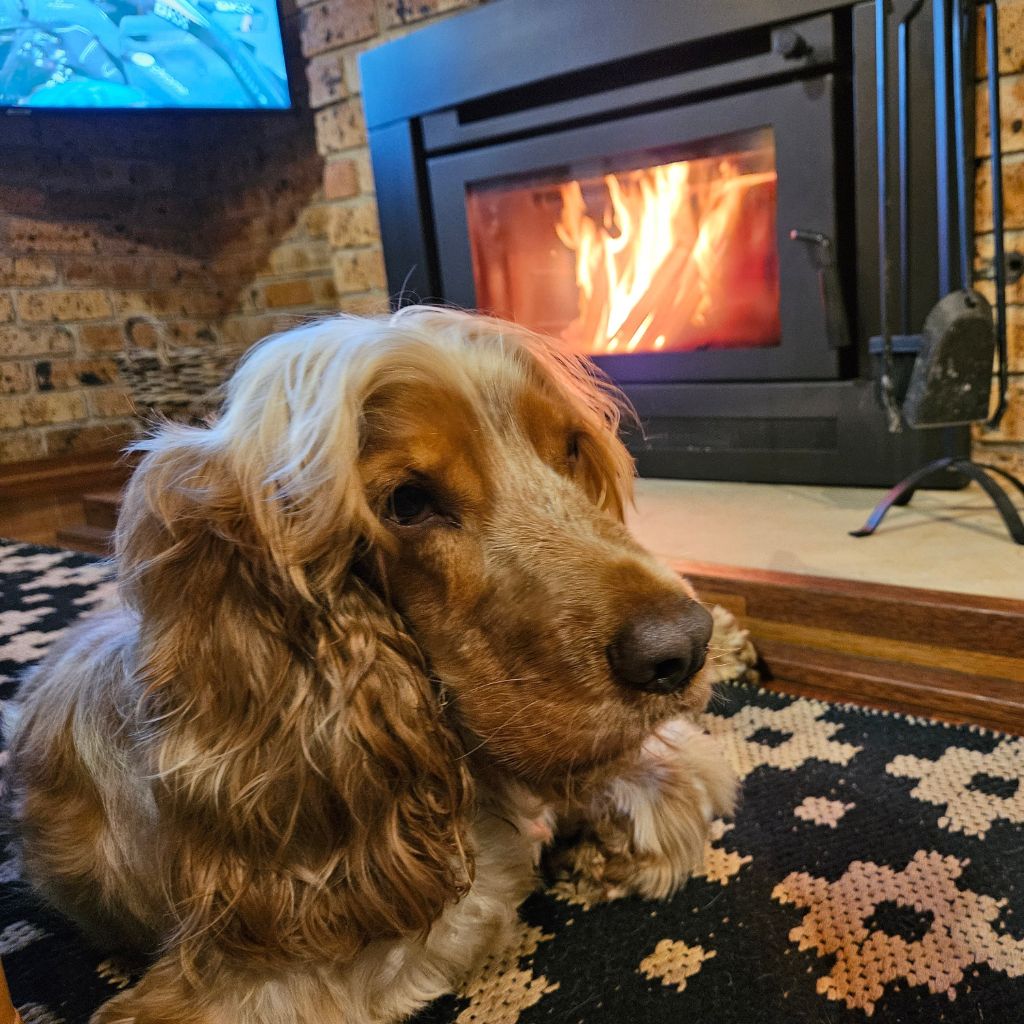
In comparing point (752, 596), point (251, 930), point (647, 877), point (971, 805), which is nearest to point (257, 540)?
point (251, 930)

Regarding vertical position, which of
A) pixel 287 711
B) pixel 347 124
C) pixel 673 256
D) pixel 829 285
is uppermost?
pixel 347 124

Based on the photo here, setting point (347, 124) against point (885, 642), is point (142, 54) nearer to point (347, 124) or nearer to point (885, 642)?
point (347, 124)

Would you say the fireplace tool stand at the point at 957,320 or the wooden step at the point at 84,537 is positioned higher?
the fireplace tool stand at the point at 957,320

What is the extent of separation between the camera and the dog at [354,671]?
30.8 inches

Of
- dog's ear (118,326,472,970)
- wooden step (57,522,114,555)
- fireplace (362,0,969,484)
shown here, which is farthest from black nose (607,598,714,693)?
wooden step (57,522,114,555)

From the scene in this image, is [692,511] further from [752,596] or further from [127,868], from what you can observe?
[127,868]

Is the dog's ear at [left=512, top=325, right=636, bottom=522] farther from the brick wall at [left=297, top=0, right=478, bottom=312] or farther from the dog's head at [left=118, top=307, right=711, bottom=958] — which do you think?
the brick wall at [left=297, top=0, right=478, bottom=312]

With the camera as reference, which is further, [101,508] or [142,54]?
[142,54]

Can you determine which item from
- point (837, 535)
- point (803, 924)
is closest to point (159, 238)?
point (837, 535)

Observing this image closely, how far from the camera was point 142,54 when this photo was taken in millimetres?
3271

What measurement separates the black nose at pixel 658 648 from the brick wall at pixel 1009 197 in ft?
5.70

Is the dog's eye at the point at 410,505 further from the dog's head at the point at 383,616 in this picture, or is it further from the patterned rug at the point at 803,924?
the patterned rug at the point at 803,924

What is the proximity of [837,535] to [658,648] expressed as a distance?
130 centimetres

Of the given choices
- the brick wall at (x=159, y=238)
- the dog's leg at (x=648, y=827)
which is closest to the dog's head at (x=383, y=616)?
the dog's leg at (x=648, y=827)
